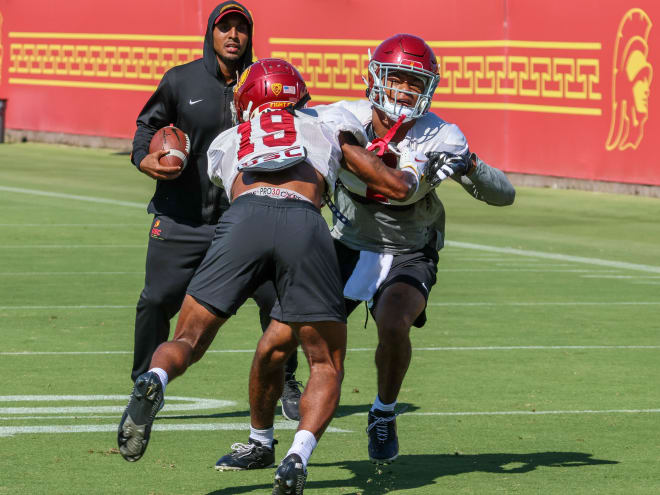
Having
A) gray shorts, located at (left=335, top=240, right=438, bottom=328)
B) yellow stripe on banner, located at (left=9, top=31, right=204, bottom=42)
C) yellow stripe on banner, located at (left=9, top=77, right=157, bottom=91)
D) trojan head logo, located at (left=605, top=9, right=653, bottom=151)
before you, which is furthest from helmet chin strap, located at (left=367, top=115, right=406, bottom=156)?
yellow stripe on banner, located at (left=9, top=77, right=157, bottom=91)

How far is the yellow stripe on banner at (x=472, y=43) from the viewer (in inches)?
949

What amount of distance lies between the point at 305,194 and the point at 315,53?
2203cm

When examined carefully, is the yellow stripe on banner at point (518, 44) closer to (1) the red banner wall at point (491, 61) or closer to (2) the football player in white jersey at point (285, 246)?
(1) the red banner wall at point (491, 61)

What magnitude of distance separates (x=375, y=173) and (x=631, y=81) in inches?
673

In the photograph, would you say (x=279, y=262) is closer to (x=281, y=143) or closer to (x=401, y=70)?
(x=281, y=143)

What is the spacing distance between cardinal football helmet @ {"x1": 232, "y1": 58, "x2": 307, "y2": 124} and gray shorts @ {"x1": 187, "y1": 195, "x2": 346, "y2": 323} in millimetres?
564

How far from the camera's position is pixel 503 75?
997 inches

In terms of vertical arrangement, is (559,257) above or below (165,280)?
below

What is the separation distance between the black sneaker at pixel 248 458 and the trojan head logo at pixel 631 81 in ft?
54.9

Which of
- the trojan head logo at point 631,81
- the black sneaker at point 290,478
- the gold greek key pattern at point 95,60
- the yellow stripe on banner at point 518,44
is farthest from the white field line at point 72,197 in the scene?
the black sneaker at point 290,478

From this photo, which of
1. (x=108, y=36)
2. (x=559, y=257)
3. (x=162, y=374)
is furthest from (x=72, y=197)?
(x=162, y=374)

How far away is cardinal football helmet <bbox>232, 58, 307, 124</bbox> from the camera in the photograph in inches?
275

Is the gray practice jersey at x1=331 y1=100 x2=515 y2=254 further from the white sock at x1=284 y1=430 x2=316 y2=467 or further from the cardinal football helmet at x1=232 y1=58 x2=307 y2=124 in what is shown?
the white sock at x1=284 y1=430 x2=316 y2=467

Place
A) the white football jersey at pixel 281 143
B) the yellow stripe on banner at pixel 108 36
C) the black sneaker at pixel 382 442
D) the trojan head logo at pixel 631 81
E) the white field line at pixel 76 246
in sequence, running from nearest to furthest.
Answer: the white football jersey at pixel 281 143
the black sneaker at pixel 382 442
the white field line at pixel 76 246
the trojan head logo at pixel 631 81
the yellow stripe on banner at pixel 108 36
